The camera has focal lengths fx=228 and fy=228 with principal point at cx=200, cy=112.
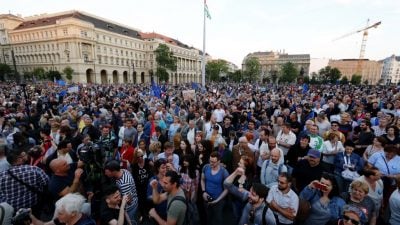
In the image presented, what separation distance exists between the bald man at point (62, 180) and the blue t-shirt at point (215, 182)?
194 centimetres

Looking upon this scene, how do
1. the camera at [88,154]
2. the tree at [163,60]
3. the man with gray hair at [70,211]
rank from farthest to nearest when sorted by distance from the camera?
the tree at [163,60], the camera at [88,154], the man with gray hair at [70,211]

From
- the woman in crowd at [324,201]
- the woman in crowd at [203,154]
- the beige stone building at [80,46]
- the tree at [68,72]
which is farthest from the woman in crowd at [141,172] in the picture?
the beige stone building at [80,46]

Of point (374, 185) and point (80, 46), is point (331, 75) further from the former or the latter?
point (374, 185)

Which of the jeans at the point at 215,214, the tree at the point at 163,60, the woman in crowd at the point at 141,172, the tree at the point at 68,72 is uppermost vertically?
the tree at the point at 163,60

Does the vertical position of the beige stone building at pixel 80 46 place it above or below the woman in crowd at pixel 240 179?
above

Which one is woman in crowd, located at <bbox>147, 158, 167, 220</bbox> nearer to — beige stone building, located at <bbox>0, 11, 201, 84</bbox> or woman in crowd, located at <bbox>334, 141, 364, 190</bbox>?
woman in crowd, located at <bbox>334, 141, 364, 190</bbox>

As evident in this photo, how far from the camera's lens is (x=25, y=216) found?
91.8 inches

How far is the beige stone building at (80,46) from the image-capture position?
6038 centimetres

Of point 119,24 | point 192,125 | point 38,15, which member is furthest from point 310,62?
point 192,125

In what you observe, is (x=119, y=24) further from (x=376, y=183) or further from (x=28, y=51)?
(x=376, y=183)

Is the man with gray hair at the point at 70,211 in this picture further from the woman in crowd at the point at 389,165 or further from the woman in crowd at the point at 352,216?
the woman in crowd at the point at 389,165

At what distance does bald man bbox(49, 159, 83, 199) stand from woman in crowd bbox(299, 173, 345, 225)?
3.26m

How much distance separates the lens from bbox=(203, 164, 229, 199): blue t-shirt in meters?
3.70

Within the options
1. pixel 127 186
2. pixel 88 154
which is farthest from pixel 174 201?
pixel 88 154
